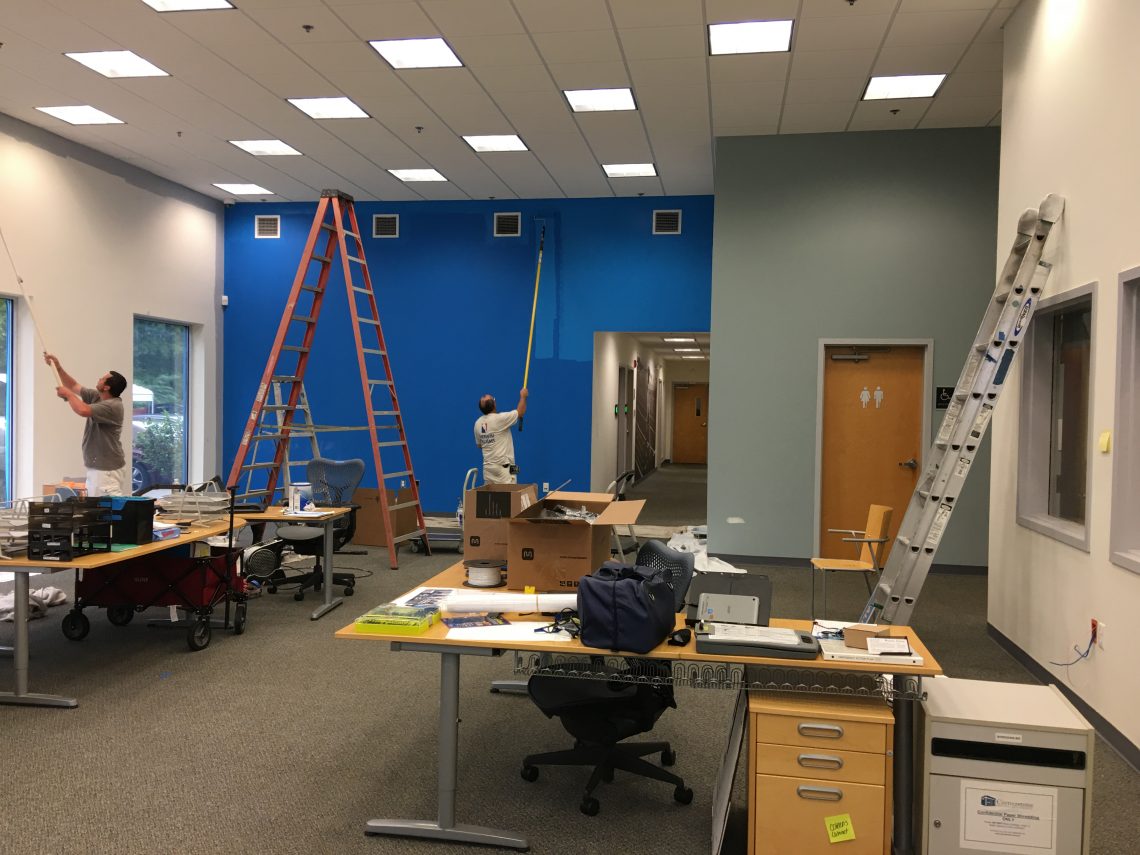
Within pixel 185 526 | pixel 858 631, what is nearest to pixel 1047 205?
pixel 858 631

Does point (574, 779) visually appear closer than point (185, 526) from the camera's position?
Yes

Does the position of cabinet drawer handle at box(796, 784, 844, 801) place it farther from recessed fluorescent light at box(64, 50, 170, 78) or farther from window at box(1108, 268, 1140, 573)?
recessed fluorescent light at box(64, 50, 170, 78)

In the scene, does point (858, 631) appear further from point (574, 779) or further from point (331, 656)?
point (331, 656)

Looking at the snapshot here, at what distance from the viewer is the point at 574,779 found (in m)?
3.48

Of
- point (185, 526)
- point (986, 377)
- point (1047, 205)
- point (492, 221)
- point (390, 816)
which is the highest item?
point (492, 221)

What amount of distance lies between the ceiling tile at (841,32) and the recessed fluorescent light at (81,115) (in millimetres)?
5932

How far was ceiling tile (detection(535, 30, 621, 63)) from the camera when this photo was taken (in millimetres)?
5770

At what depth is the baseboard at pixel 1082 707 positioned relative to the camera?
3.65 meters

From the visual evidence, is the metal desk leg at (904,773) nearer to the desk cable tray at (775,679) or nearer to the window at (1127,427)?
the desk cable tray at (775,679)

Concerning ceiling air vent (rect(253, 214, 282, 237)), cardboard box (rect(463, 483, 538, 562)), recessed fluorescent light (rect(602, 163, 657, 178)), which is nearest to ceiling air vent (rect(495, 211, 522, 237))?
recessed fluorescent light (rect(602, 163, 657, 178))

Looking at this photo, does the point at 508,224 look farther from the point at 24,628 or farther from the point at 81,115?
the point at 24,628

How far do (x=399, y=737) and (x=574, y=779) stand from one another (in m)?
0.88

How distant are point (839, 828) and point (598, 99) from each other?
5911 millimetres

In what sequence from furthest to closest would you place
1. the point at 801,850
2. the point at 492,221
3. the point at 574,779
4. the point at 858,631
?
1. the point at 492,221
2. the point at 574,779
3. the point at 858,631
4. the point at 801,850
